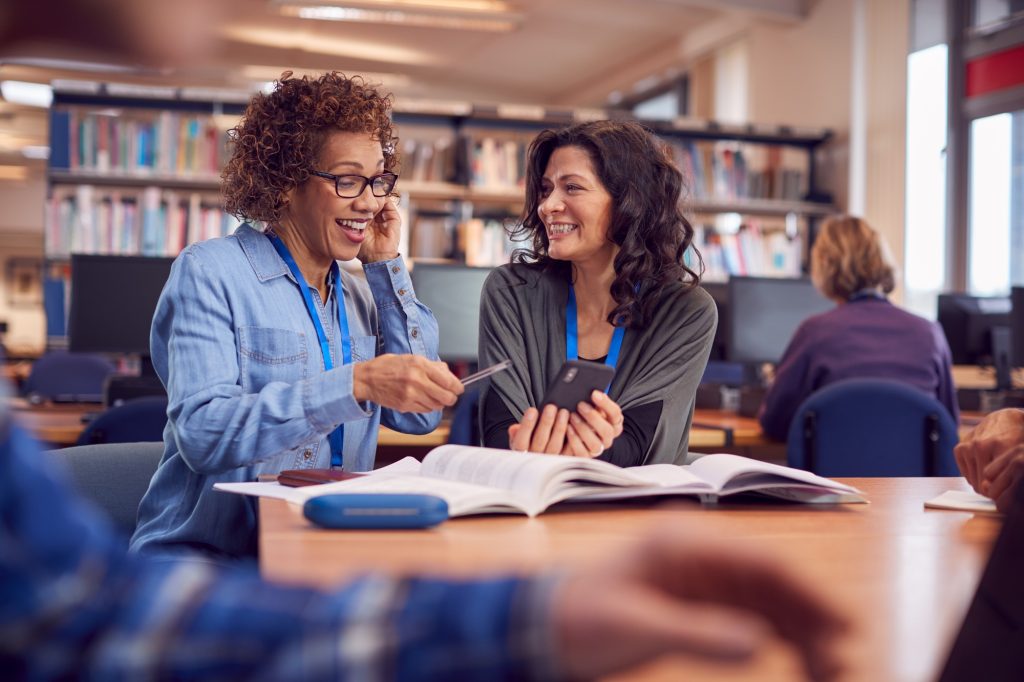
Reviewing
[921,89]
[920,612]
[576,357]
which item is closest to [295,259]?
[576,357]

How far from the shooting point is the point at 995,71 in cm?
576

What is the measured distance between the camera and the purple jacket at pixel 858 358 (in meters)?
3.05

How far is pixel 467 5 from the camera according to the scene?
23.4 ft

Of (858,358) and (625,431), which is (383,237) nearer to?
(625,431)

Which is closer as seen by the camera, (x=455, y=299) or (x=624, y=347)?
(x=624, y=347)

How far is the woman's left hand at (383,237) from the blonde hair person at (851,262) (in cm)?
196

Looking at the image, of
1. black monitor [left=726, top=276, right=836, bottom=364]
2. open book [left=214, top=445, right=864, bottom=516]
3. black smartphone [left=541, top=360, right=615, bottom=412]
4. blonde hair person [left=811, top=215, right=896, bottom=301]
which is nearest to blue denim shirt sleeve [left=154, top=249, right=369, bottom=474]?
open book [left=214, top=445, right=864, bottom=516]

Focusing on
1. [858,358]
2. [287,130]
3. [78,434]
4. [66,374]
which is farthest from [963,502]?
[66,374]

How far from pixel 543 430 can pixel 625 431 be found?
38 cm

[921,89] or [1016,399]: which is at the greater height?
[921,89]

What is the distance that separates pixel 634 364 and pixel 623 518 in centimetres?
79

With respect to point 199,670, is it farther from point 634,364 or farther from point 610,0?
point 610,0

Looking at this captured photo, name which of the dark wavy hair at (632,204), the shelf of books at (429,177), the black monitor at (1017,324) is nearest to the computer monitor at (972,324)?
the black monitor at (1017,324)

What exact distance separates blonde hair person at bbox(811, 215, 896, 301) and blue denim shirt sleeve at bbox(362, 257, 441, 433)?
196 centimetres
